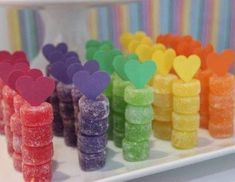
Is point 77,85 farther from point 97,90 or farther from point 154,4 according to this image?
point 154,4

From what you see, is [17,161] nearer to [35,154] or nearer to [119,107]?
[35,154]

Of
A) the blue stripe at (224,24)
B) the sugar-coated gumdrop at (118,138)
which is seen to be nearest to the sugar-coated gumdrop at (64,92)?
the sugar-coated gumdrop at (118,138)

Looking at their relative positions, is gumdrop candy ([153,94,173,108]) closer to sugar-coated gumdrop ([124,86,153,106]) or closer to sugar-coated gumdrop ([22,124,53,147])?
sugar-coated gumdrop ([124,86,153,106])

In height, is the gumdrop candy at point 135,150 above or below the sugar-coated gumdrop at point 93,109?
below

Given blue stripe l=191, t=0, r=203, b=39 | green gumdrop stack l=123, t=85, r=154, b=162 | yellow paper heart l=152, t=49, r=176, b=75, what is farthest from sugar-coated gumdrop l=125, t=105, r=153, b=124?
blue stripe l=191, t=0, r=203, b=39

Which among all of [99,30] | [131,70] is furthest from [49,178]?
[99,30]

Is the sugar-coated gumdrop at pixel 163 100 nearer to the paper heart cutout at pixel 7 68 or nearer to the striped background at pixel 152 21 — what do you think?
the paper heart cutout at pixel 7 68
